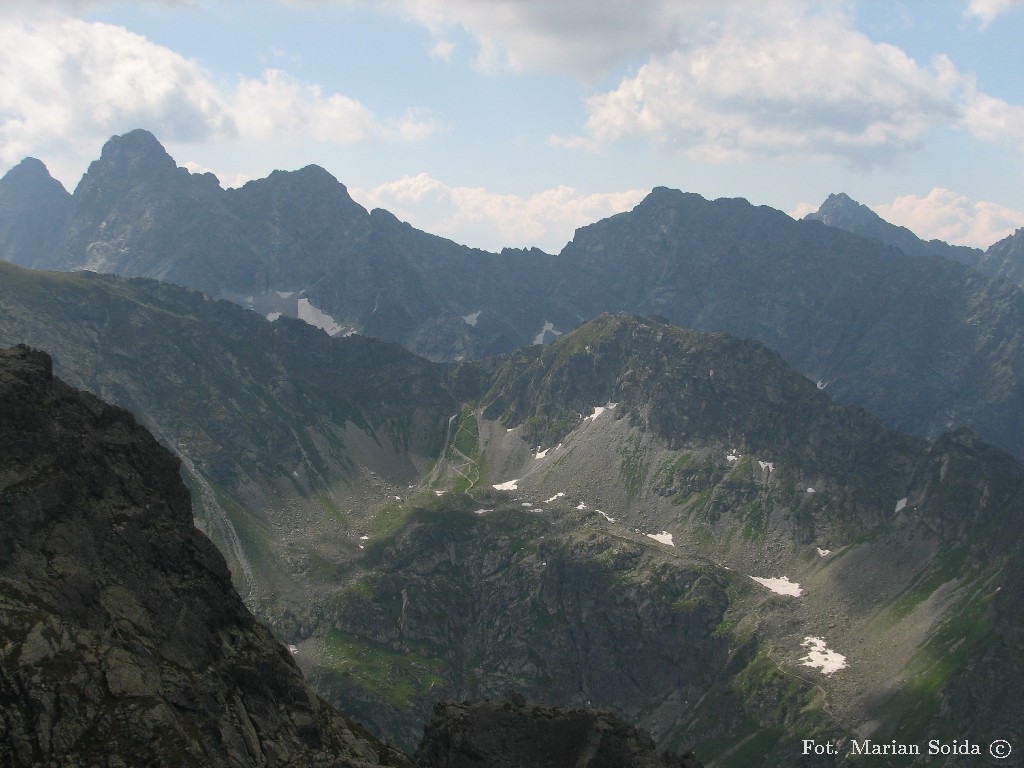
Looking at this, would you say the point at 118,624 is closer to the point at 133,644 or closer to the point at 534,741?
the point at 133,644

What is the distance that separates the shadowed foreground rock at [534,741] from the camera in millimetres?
97500

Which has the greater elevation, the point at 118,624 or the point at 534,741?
the point at 118,624

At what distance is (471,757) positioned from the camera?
98.1 metres

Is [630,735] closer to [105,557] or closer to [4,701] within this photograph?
[105,557]

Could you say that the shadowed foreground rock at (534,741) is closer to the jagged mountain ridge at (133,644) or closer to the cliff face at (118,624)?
the jagged mountain ridge at (133,644)

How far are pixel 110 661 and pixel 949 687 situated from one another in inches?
7411

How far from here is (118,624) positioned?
239 feet

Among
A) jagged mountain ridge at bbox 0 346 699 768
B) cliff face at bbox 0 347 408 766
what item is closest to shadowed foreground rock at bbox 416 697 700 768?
jagged mountain ridge at bbox 0 346 699 768

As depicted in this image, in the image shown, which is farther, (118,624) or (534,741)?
(534,741)

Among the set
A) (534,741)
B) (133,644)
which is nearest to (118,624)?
(133,644)

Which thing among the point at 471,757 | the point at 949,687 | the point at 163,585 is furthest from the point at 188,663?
the point at 949,687

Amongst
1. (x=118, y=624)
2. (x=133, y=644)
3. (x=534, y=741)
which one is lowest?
(x=534, y=741)

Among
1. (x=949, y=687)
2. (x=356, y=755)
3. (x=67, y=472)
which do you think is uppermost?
(x=67, y=472)

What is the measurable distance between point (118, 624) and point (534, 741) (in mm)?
→ 47008
